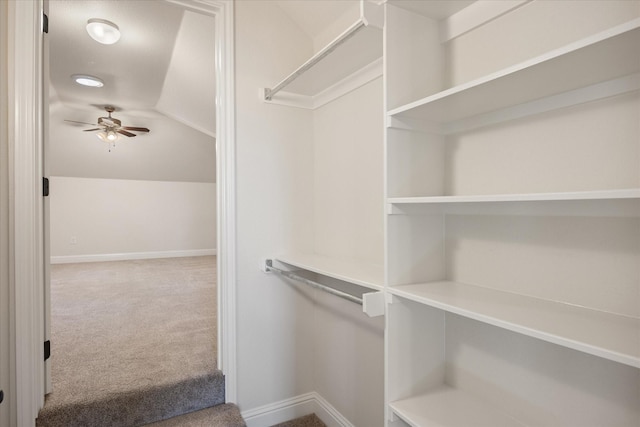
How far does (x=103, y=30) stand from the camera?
2.48 meters

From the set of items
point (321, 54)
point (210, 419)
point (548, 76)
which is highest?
point (321, 54)

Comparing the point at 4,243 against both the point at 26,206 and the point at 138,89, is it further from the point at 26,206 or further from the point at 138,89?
the point at 138,89

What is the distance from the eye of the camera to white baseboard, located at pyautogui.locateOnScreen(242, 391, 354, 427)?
1959 millimetres

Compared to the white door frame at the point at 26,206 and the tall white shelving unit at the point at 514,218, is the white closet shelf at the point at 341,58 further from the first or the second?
the white door frame at the point at 26,206

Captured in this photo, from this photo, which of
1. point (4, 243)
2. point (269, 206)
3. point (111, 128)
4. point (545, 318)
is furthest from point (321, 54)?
point (111, 128)

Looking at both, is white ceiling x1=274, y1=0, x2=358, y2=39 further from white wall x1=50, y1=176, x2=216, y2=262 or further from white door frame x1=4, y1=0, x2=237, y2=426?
white wall x1=50, y1=176, x2=216, y2=262

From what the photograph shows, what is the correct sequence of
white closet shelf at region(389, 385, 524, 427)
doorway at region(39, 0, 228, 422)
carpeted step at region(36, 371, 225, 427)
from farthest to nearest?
doorway at region(39, 0, 228, 422) < carpeted step at region(36, 371, 225, 427) < white closet shelf at region(389, 385, 524, 427)

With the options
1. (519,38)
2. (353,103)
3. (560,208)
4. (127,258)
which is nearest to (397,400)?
(560,208)

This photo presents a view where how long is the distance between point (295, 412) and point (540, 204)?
1846 mm

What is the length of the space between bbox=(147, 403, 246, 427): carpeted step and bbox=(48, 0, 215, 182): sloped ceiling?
179cm

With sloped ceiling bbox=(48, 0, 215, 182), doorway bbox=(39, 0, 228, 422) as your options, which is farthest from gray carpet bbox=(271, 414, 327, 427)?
doorway bbox=(39, 0, 228, 422)

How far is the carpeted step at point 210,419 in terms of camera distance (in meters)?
1.73

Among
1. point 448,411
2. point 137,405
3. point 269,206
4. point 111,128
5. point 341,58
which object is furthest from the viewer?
point 111,128

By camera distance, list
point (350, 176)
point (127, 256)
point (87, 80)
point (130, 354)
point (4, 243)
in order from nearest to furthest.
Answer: point (4, 243), point (350, 176), point (130, 354), point (87, 80), point (127, 256)
